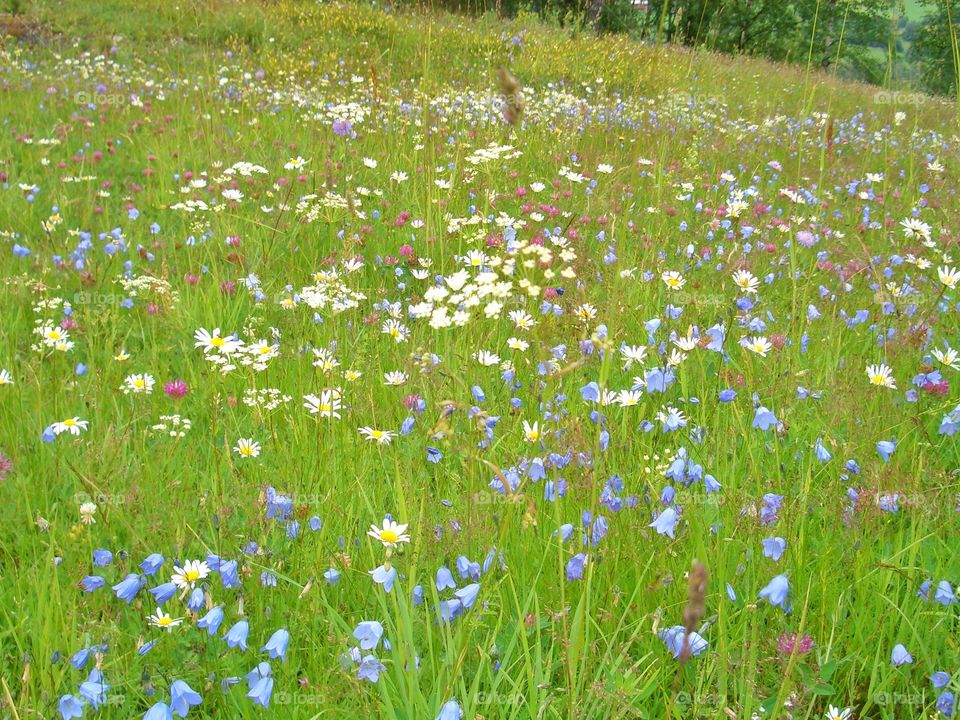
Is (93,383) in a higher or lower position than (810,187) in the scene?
lower

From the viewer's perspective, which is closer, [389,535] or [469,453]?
[469,453]

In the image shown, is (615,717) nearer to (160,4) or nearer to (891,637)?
(891,637)

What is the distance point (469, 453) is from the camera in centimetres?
153

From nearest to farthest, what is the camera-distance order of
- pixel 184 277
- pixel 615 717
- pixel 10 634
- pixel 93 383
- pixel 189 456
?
pixel 615 717
pixel 10 634
pixel 189 456
pixel 93 383
pixel 184 277

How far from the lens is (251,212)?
14.9ft

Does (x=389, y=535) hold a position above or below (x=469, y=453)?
below

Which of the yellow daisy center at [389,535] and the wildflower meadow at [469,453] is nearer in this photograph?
the wildflower meadow at [469,453]

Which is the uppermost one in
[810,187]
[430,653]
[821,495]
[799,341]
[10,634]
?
[810,187]

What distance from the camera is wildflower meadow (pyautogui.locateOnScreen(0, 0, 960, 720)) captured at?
1.59 meters

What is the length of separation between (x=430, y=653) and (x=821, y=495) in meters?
1.21

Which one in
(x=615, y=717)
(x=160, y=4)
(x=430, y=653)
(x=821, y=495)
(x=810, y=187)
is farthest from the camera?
(x=160, y=4)

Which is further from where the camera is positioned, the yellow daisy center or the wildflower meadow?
the yellow daisy center

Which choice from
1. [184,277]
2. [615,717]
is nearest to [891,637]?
[615,717]

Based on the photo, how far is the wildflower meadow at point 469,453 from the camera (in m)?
1.59
